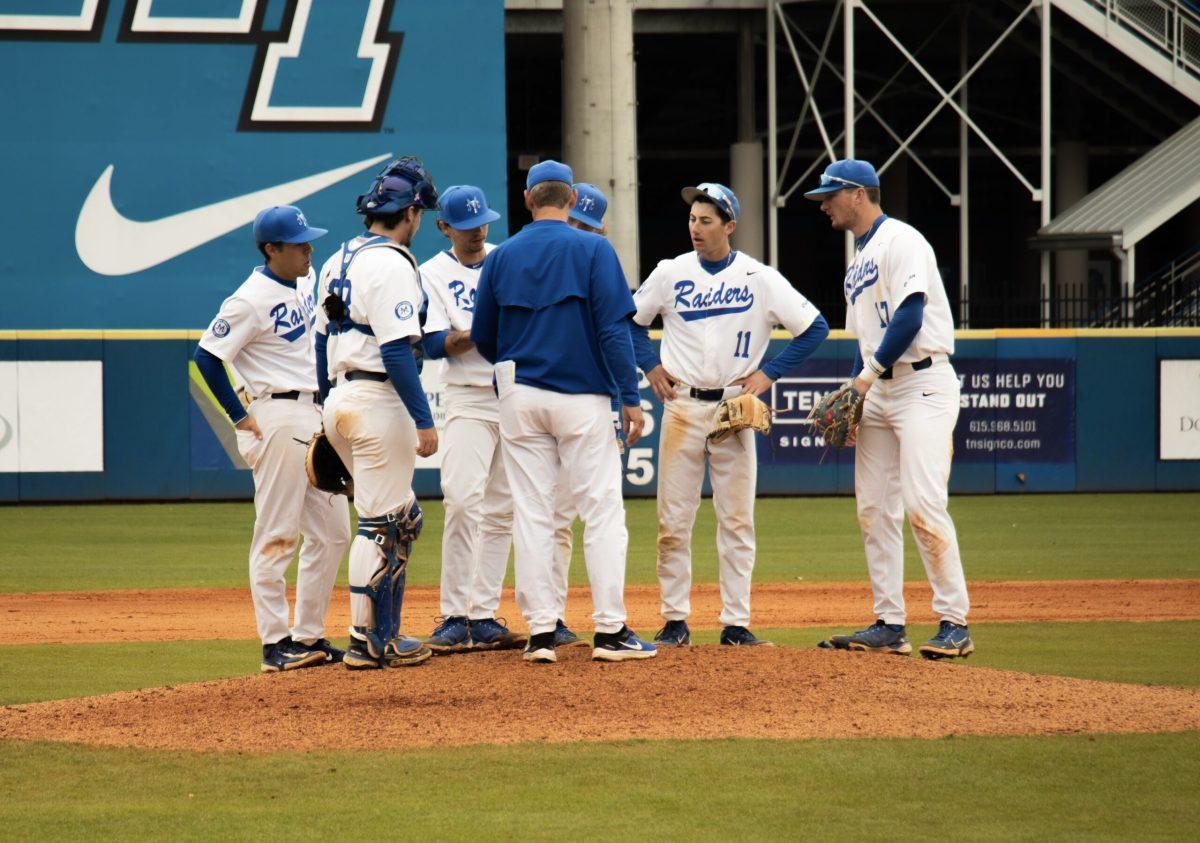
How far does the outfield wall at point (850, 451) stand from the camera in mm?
17125

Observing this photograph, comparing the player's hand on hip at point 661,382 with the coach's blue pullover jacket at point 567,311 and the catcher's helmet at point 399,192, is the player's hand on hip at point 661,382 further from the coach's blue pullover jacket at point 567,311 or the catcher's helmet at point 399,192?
the catcher's helmet at point 399,192

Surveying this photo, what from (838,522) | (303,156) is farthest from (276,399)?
(303,156)

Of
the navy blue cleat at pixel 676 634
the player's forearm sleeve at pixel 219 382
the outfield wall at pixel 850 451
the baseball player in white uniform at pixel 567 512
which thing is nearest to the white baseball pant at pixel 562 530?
the baseball player in white uniform at pixel 567 512

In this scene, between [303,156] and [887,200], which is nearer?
[303,156]

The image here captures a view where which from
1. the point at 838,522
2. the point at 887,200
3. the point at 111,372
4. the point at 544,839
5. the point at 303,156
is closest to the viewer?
the point at 544,839

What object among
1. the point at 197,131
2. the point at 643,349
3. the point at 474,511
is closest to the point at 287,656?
the point at 474,511

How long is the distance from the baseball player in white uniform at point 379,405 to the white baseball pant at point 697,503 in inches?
53.8

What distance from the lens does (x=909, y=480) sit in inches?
287

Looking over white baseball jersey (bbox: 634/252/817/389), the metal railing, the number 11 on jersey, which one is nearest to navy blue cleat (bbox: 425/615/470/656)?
white baseball jersey (bbox: 634/252/817/389)

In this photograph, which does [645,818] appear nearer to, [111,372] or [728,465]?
[728,465]

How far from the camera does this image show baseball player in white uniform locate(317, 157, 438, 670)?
6520 mm

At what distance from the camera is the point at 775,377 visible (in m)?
7.53

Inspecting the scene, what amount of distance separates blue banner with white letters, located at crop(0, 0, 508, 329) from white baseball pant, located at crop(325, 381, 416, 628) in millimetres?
12846

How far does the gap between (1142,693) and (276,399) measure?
4174 millimetres
